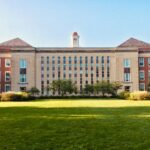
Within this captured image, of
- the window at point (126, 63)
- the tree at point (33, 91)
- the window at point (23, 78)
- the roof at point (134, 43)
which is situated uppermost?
the roof at point (134, 43)

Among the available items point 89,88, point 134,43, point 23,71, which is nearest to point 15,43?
point 23,71

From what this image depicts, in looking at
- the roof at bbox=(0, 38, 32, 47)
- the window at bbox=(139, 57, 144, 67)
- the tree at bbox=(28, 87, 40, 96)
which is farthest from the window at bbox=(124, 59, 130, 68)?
the roof at bbox=(0, 38, 32, 47)

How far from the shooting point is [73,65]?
73.6 metres

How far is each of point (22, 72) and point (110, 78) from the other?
18803 mm

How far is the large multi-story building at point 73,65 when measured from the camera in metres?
72.1

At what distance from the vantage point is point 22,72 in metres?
72.2

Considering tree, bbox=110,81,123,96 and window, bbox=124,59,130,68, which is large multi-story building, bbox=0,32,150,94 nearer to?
window, bbox=124,59,130,68

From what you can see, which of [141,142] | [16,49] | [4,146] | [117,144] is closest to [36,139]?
[4,146]

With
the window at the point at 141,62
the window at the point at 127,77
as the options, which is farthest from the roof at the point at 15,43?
the window at the point at 141,62

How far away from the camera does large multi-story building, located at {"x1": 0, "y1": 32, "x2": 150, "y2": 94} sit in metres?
72.1

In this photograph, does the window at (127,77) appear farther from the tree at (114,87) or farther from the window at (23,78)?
the window at (23,78)

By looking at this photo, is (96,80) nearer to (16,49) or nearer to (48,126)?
(16,49)

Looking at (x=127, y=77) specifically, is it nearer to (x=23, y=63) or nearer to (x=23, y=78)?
(x=23, y=78)

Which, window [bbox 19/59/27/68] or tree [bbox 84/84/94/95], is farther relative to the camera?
window [bbox 19/59/27/68]
